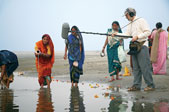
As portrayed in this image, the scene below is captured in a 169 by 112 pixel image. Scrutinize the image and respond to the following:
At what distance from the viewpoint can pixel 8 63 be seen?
915 cm

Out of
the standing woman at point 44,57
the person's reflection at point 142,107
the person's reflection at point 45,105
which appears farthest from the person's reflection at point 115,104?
the standing woman at point 44,57

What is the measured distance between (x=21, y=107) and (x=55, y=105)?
0.67 m

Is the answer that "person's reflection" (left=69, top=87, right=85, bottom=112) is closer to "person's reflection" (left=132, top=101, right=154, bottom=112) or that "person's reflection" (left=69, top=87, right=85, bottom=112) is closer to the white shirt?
"person's reflection" (left=132, top=101, right=154, bottom=112)

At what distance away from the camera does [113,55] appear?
9.91 m

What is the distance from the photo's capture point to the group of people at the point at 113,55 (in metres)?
7.12

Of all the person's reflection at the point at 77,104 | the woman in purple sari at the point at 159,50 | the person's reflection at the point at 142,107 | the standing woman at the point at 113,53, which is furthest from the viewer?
the woman in purple sari at the point at 159,50

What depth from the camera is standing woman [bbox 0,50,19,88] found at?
8.98 meters

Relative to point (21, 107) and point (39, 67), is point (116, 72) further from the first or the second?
point (21, 107)

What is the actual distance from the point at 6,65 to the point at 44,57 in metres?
1.34

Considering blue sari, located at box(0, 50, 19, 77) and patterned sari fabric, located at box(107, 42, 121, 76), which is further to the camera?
patterned sari fabric, located at box(107, 42, 121, 76)

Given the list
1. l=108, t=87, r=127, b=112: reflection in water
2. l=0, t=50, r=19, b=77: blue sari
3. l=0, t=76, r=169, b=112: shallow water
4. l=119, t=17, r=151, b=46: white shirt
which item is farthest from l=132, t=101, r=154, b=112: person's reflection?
l=0, t=50, r=19, b=77: blue sari

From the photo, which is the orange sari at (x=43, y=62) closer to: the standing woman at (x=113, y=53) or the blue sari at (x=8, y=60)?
the blue sari at (x=8, y=60)

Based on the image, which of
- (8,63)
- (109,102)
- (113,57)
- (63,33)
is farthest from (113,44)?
(109,102)

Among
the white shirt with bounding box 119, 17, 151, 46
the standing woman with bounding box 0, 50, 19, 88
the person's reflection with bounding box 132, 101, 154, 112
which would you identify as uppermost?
the white shirt with bounding box 119, 17, 151, 46
